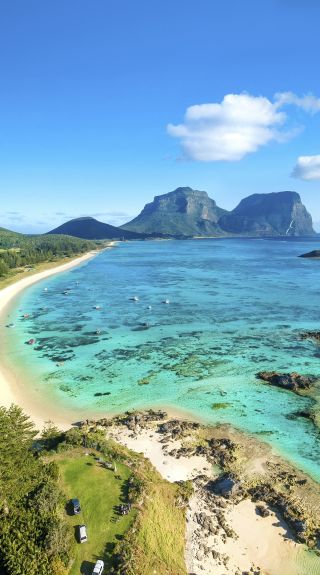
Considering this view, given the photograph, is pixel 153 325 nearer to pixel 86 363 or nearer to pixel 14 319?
pixel 86 363

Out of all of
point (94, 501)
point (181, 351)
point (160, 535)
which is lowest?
point (160, 535)

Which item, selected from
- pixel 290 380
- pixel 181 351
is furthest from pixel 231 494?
pixel 181 351

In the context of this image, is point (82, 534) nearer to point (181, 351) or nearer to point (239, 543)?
point (239, 543)

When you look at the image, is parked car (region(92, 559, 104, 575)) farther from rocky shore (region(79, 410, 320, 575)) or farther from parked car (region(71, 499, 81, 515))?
rocky shore (region(79, 410, 320, 575))

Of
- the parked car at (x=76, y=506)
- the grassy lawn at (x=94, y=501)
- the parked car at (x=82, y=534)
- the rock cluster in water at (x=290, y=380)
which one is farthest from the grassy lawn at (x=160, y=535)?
the rock cluster in water at (x=290, y=380)

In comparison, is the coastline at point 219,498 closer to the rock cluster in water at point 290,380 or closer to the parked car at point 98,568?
the parked car at point 98,568

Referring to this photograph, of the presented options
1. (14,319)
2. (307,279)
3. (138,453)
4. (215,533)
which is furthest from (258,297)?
(215,533)
